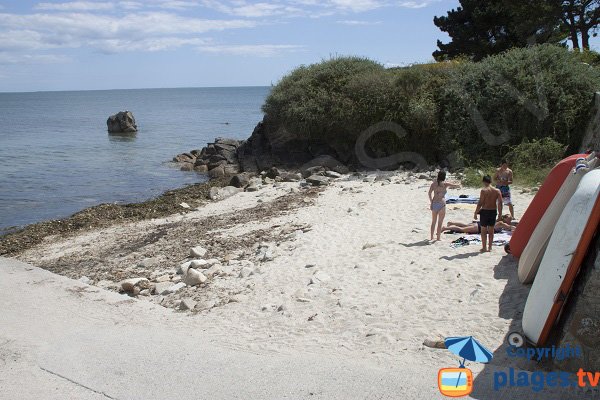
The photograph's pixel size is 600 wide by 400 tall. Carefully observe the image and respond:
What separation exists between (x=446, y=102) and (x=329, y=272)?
1397 centimetres

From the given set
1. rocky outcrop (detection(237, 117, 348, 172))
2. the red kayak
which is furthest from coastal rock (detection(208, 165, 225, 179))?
the red kayak

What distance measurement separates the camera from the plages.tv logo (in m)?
5.71

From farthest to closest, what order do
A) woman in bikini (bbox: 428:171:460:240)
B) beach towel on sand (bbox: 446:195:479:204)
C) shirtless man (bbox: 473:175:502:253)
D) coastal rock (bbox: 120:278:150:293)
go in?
beach towel on sand (bbox: 446:195:479:204) < woman in bikini (bbox: 428:171:460:240) < coastal rock (bbox: 120:278:150:293) < shirtless man (bbox: 473:175:502:253)

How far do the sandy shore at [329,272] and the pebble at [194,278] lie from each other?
16 centimetres

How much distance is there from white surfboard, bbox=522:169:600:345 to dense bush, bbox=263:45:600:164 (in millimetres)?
12725

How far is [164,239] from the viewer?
1434cm

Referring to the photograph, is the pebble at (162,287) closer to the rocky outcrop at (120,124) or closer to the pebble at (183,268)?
the pebble at (183,268)

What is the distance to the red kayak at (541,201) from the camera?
8.39 meters

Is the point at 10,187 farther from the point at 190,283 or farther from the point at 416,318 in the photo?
the point at 416,318

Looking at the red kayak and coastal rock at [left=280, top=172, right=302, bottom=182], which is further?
coastal rock at [left=280, top=172, right=302, bottom=182]

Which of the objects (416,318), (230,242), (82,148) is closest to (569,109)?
(230,242)

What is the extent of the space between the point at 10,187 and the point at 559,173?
80.1ft

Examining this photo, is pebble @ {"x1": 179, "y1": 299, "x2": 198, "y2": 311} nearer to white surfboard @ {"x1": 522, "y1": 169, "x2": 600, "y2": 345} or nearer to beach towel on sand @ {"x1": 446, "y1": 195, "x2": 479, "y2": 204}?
white surfboard @ {"x1": 522, "y1": 169, "x2": 600, "y2": 345}

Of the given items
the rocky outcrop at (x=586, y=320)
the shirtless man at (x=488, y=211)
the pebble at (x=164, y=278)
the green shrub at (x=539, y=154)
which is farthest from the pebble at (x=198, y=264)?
the green shrub at (x=539, y=154)
